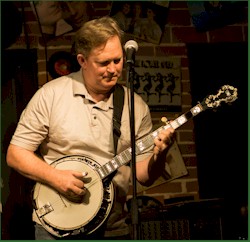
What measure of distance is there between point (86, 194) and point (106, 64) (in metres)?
0.68

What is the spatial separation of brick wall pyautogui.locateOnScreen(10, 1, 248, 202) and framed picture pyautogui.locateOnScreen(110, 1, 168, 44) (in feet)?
0.18

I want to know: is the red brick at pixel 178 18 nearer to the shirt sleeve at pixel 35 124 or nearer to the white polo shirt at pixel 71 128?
the white polo shirt at pixel 71 128

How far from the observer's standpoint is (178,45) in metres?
3.82

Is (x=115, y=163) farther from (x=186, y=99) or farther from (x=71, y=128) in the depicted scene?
(x=186, y=99)

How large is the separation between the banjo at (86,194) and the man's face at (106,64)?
37cm

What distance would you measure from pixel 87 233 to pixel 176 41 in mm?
1778

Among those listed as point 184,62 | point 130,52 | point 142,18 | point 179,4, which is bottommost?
point 130,52

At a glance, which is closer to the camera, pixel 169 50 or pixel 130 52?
pixel 130 52

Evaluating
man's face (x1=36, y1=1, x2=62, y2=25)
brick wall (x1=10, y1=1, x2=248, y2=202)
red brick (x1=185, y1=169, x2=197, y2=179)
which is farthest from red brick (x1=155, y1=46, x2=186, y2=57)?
red brick (x1=185, y1=169, x2=197, y2=179)

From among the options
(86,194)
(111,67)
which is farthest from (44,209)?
(111,67)

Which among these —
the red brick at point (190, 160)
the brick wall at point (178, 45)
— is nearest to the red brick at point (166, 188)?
the brick wall at point (178, 45)

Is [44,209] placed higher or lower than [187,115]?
lower

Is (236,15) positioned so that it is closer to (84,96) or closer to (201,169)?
(201,169)

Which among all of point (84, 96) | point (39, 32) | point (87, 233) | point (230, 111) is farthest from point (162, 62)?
point (87, 233)
